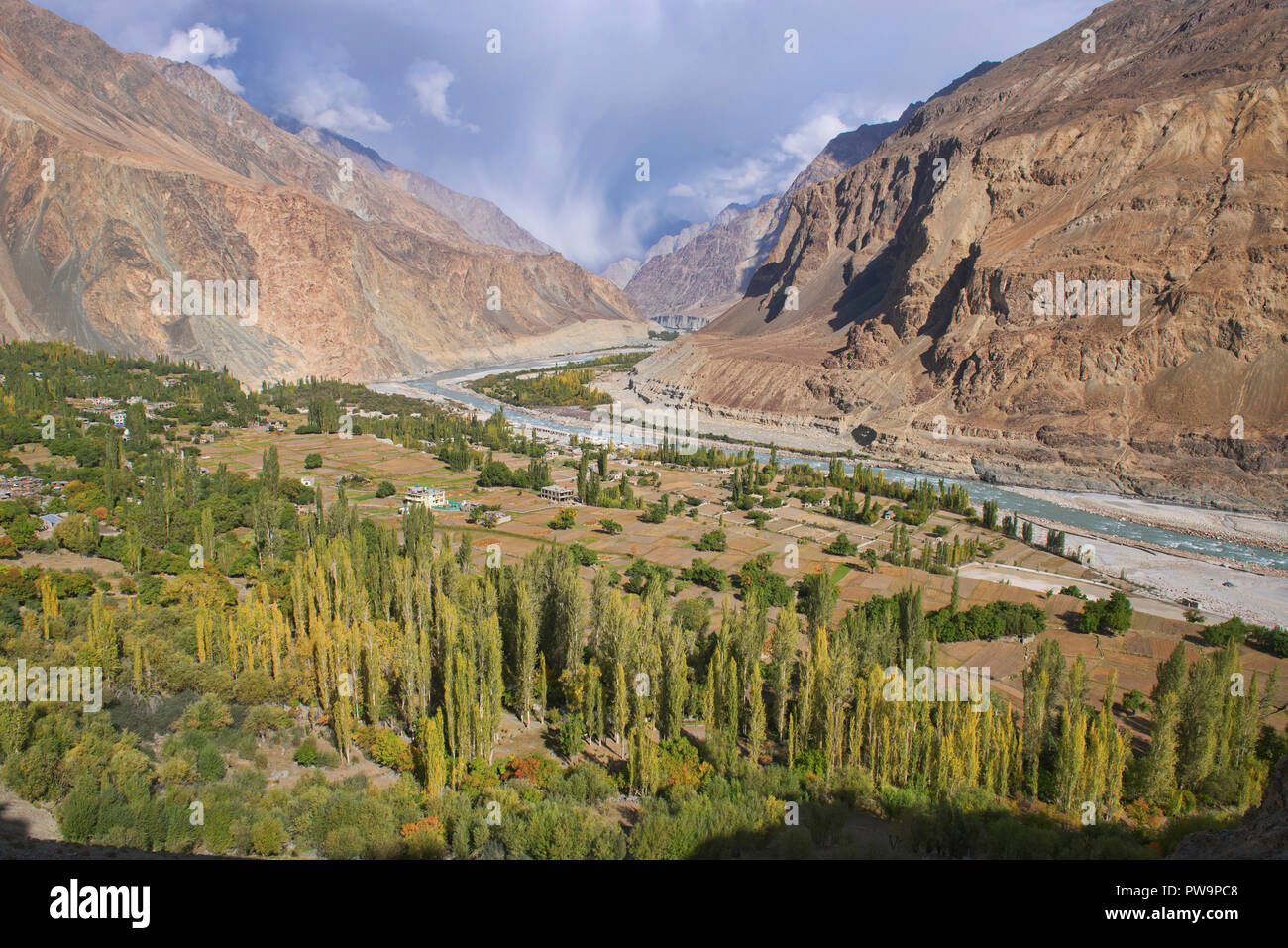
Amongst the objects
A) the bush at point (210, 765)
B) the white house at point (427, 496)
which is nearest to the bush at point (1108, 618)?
the bush at point (210, 765)

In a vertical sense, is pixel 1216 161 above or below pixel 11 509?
above

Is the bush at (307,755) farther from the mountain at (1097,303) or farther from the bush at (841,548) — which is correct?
the mountain at (1097,303)

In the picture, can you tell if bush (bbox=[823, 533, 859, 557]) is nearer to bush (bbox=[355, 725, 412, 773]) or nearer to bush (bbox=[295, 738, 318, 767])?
bush (bbox=[355, 725, 412, 773])

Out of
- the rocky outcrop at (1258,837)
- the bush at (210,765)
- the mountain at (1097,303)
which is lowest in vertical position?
the bush at (210,765)

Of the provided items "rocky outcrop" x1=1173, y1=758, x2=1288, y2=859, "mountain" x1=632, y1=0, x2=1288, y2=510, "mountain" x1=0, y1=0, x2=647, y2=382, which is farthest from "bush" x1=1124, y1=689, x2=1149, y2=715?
"mountain" x1=0, y1=0, x2=647, y2=382

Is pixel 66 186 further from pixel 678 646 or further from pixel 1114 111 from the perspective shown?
pixel 1114 111

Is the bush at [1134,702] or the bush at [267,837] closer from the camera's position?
the bush at [267,837]
